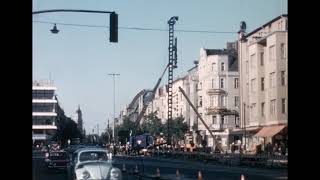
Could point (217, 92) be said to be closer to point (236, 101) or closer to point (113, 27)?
point (236, 101)

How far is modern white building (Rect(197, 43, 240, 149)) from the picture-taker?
→ 278 ft

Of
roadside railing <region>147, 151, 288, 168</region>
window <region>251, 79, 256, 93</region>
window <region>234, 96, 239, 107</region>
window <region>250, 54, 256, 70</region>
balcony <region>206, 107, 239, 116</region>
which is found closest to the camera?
roadside railing <region>147, 151, 288, 168</region>

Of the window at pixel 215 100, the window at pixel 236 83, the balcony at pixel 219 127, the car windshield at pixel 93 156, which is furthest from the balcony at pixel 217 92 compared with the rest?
the car windshield at pixel 93 156

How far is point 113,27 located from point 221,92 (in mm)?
65946

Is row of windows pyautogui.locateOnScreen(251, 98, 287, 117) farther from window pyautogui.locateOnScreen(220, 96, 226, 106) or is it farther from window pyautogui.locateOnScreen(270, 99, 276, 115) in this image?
window pyautogui.locateOnScreen(220, 96, 226, 106)

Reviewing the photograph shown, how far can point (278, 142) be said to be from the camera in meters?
60.8

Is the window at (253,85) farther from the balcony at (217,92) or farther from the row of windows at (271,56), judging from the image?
the balcony at (217,92)

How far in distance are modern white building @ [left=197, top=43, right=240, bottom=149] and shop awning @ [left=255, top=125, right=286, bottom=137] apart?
16384 mm

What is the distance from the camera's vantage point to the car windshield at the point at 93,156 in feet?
62.3

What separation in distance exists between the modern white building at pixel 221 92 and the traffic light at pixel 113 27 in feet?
205

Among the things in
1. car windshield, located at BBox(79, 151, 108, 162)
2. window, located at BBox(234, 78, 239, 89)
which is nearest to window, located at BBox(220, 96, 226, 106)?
window, located at BBox(234, 78, 239, 89)

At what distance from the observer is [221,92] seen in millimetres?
85875
